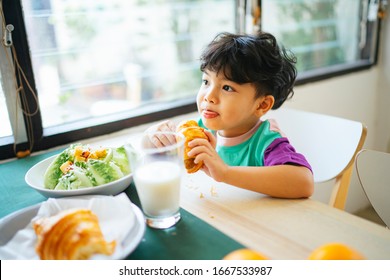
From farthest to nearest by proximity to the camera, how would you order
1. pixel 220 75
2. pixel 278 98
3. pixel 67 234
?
1. pixel 278 98
2. pixel 220 75
3. pixel 67 234

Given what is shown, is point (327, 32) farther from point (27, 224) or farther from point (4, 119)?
point (27, 224)

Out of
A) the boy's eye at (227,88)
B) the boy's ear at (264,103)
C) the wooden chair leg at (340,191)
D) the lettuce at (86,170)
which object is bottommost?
the wooden chair leg at (340,191)

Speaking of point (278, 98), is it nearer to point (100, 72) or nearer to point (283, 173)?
point (283, 173)

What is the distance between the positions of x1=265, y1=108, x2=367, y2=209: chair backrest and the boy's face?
341mm

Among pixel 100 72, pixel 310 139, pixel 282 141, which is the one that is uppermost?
pixel 100 72

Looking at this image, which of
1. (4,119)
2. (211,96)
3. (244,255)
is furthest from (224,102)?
(4,119)

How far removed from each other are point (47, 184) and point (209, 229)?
1.18 ft

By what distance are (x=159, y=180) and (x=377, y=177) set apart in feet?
1.90

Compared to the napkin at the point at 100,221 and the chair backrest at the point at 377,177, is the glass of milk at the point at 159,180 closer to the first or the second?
the napkin at the point at 100,221

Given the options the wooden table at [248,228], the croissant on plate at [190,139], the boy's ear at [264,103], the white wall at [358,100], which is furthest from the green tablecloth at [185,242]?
the white wall at [358,100]

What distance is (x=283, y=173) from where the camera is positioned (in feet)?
2.62

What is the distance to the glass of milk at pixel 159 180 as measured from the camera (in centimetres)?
63

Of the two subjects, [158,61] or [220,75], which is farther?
[158,61]

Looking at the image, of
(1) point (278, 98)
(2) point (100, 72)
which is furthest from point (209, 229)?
(2) point (100, 72)
